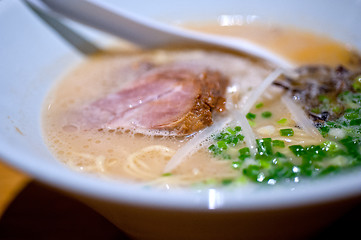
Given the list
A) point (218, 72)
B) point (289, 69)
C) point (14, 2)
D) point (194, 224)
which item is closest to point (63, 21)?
point (14, 2)

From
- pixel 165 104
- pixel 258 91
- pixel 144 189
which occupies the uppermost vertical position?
pixel 258 91

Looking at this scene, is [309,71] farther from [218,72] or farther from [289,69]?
[218,72]

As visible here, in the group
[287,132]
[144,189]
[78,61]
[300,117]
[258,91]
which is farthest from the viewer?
[78,61]

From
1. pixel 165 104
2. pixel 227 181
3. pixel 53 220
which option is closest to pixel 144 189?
pixel 227 181

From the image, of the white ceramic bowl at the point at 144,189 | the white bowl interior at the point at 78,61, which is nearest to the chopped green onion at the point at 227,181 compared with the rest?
the white ceramic bowl at the point at 144,189

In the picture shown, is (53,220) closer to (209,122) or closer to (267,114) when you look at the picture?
(209,122)

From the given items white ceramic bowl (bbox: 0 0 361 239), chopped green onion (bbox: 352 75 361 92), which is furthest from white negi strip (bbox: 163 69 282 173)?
chopped green onion (bbox: 352 75 361 92)

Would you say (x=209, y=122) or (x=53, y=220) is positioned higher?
(x=209, y=122)

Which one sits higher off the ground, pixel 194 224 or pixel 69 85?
pixel 69 85
